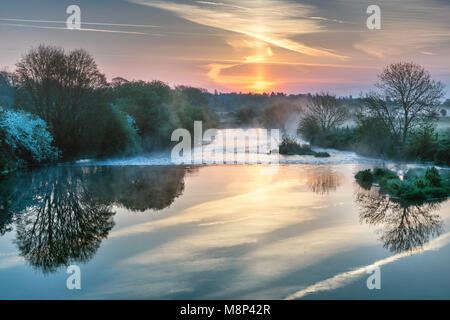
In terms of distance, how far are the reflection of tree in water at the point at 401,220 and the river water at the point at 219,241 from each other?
0.04m

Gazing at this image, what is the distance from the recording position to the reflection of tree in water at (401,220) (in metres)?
12.5

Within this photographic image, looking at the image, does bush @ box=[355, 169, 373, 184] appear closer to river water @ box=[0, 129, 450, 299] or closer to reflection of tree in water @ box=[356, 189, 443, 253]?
river water @ box=[0, 129, 450, 299]

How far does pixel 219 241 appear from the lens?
12523 millimetres

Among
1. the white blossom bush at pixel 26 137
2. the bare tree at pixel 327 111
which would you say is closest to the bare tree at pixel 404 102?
the bare tree at pixel 327 111

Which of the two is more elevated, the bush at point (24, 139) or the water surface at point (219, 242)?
the bush at point (24, 139)

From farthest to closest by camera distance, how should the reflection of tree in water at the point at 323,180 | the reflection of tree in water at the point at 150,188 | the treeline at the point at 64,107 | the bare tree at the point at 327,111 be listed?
the bare tree at the point at 327,111 < the treeline at the point at 64,107 < the reflection of tree in water at the point at 323,180 < the reflection of tree in water at the point at 150,188

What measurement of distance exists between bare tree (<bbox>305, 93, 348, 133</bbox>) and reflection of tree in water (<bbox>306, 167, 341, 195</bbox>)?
21820mm

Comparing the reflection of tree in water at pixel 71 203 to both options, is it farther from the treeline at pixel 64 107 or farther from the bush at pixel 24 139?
the treeline at pixel 64 107

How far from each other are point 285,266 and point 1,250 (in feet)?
25.3

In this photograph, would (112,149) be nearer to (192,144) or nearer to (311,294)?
(192,144)

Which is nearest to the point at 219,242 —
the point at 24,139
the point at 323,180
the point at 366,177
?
the point at 323,180

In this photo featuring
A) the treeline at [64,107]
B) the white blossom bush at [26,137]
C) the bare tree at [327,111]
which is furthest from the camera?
the bare tree at [327,111]
